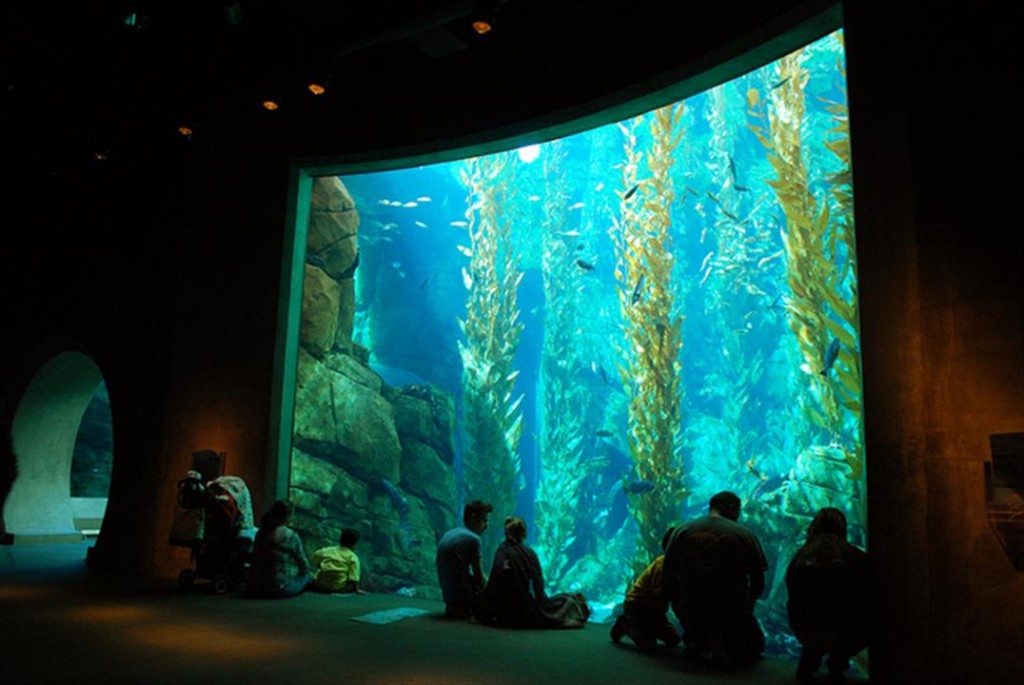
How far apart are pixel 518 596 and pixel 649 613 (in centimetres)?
110

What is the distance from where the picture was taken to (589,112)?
6.44m

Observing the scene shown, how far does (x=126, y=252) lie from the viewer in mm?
8898

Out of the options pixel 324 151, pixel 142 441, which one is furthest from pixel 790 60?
pixel 142 441

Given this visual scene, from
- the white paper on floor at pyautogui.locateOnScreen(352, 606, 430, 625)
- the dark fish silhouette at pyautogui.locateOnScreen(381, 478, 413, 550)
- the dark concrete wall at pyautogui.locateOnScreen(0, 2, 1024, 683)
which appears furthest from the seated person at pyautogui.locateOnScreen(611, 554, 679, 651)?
the dark fish silhouette at pyautogui.locateOnScreen(381, 478, 413, 550)

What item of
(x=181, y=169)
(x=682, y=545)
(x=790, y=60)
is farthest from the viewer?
(x=790, y=60)

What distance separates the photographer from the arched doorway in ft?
32.4

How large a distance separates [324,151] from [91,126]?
306 centimetres

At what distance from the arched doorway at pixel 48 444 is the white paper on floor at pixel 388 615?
672 cm

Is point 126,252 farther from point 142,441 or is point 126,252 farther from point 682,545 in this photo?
point 682,545

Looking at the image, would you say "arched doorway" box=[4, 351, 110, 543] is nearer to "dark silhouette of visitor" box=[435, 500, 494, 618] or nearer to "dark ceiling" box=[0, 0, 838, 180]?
"dark ceiling" box=[0, 0, 838, 180]

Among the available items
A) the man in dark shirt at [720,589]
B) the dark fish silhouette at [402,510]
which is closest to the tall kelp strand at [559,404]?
the dark fish silhouette at [402,510]

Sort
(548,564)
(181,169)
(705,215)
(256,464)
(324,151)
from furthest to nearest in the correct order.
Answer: (705,215) < (548,564) < (181,169) < (324,151) < (256,464)

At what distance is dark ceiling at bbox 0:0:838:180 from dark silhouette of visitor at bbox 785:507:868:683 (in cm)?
372

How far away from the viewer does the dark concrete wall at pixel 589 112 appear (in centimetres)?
360
